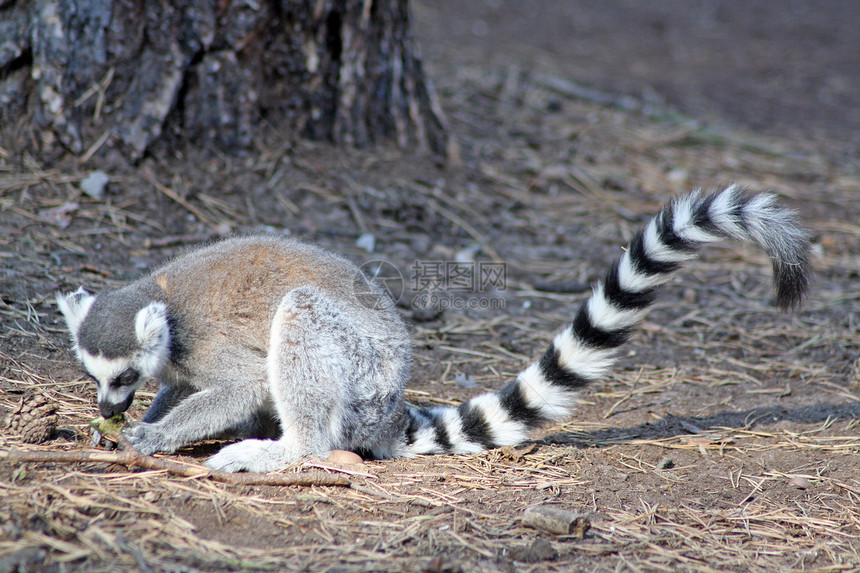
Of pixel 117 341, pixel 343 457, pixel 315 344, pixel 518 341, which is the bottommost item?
pixel 343 457

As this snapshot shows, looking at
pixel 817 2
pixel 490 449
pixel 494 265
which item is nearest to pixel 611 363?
pixel 490 449

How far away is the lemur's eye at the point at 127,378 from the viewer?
3873 millimetres

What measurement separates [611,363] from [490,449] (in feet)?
3.12

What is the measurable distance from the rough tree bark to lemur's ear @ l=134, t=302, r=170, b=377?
9.60ft

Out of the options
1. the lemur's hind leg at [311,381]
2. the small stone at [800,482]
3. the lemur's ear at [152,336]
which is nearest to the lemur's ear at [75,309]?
the lemur's ear at [152,336]

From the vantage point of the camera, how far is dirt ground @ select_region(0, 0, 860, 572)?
3.12 metres

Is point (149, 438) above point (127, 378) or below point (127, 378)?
below

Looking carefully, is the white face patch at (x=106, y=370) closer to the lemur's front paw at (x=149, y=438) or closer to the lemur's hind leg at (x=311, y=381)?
the lemur's front paw at (x=149, y=438)

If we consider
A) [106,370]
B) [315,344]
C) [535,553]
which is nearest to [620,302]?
[535,553]

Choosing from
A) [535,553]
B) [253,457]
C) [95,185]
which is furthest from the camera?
[95,185]

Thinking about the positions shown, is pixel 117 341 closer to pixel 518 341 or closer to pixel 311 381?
pixel 311 381

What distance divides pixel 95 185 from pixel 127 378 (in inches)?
112

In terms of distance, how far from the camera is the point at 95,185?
608 centimetres

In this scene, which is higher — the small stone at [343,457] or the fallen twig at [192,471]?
the fallen twig at [192,471]
